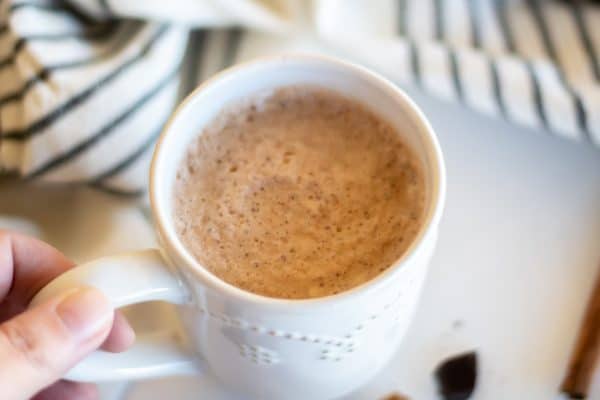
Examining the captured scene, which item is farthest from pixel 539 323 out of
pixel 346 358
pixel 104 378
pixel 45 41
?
pixel 45 41

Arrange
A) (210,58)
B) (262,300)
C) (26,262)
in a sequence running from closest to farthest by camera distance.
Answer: (262,300)
(26,262)
(210,58)

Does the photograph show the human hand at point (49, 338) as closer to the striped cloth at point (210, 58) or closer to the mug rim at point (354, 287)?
the mug rim at point (354, 287)

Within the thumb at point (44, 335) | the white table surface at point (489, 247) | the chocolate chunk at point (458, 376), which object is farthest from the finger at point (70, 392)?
the chocolate chunk at point (458, 376)

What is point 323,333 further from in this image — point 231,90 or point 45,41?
point 45,41

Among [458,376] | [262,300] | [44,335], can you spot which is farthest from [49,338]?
[458,376]

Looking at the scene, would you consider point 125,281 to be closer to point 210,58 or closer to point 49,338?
point 49,338

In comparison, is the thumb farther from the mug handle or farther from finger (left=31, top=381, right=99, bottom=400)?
finger (left=31, top=381, right=99, bottom=400)

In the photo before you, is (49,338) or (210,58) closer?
(49,338)
